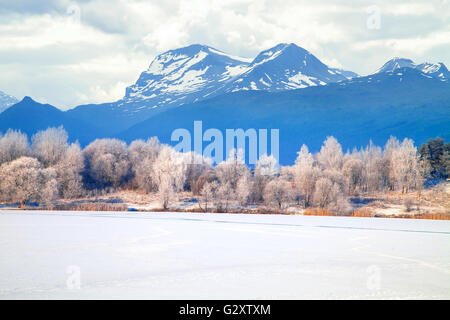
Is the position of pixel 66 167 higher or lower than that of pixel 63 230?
higher

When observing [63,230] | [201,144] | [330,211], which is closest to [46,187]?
[63,230]

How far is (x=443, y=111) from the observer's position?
157m

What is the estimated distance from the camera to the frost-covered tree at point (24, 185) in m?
44.7

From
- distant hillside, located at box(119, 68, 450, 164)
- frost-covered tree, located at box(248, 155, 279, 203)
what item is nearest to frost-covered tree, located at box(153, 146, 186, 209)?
frost-covered tree, located at box(248, 155, 279, 203)

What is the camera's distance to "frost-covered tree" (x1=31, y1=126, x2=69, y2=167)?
60.8m

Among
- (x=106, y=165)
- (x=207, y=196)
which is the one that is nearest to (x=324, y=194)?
(x=207, y=196)

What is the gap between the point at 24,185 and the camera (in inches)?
1770

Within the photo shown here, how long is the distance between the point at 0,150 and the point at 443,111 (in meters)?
147

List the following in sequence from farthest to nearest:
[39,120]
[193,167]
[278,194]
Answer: [39,120] < [193,167] < [278,194]

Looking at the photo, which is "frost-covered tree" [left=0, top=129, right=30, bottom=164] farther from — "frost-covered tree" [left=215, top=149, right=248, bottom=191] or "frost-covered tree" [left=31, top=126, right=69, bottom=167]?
"frost-covered tree" [left=215, top=149, right=248, bottom=191]

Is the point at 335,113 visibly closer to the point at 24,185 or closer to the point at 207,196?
the point at 207,196

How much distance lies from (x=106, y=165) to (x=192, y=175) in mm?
12395
